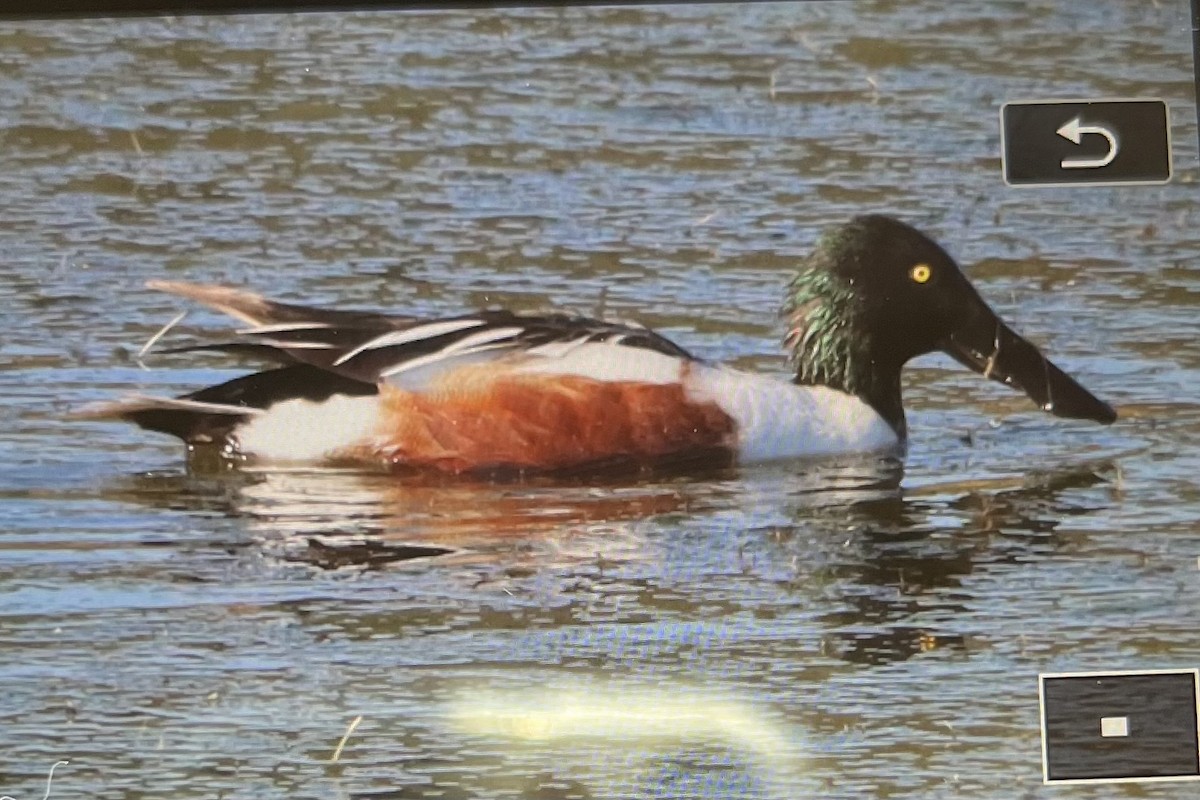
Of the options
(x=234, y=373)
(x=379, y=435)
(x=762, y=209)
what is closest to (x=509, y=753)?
(x=379, y=435)

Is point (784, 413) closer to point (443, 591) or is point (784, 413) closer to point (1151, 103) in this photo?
point (443, 591)

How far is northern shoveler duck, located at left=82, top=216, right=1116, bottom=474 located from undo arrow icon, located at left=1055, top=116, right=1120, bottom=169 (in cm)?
15

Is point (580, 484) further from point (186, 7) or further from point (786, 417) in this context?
point (186, 7)

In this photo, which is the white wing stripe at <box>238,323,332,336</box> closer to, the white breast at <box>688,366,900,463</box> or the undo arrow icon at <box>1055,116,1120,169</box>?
the white breast at <box>688,366,900,463</box>

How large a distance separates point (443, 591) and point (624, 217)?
0.37 metres

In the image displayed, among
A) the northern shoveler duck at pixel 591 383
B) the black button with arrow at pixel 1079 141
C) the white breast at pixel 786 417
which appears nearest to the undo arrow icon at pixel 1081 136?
the black button with arrow at pixel 1079 141

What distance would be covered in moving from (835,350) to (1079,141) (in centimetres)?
30

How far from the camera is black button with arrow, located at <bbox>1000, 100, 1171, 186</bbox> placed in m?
1.49

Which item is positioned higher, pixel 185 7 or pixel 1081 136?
pixel 185 7

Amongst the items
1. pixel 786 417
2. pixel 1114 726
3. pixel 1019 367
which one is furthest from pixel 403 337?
pixel 1114 726

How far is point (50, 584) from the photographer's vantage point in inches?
55.9

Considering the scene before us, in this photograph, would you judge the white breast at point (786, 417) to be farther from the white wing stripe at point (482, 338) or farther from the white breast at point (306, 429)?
the white breast at point (306, 429)

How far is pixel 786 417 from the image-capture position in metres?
1.47

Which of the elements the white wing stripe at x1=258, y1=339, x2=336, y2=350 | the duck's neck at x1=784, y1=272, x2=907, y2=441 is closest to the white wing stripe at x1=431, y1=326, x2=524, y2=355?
the white wing stripe at x1=258, y1=339, x2=336, y2=350
